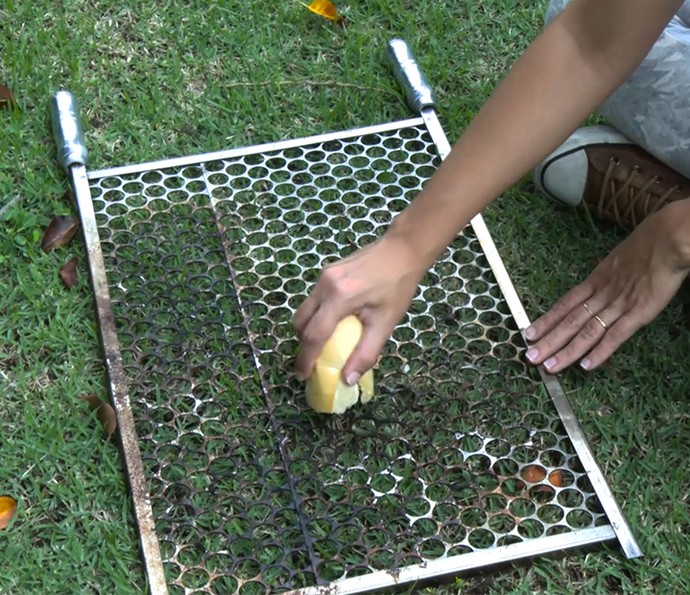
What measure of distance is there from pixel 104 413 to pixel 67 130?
71 cm

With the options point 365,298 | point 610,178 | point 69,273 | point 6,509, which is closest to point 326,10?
point 610,178

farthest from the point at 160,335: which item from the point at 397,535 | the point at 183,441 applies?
the point at 397,535

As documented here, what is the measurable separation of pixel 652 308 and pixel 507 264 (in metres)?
0.32

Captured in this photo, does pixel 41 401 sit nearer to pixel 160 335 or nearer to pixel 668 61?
pixel 160 335

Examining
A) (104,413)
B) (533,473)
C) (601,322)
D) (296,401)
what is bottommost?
(104,413)

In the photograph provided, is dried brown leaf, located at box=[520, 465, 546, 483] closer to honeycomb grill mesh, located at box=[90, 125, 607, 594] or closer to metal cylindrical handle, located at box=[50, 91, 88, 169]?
honeycomb grill mesh, located at box=[90, 125, 607, 594]

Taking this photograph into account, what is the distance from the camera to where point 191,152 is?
2209mm

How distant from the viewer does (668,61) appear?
1.99 m

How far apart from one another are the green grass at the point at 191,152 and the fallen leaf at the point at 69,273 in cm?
1

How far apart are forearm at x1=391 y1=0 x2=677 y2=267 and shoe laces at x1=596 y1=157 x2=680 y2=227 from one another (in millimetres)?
514

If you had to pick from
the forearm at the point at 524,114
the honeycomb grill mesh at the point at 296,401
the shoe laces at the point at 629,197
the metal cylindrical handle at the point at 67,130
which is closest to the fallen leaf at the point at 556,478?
the honeycomb grill mesh at the point at 296,401

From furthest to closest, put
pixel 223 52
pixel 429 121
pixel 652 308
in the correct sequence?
1. pixel 223 52
2. pixel 429 121
3. pixel 652 308

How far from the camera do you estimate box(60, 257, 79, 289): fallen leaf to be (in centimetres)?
194

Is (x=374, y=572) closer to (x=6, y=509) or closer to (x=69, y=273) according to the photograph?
(x=6, y=509)
